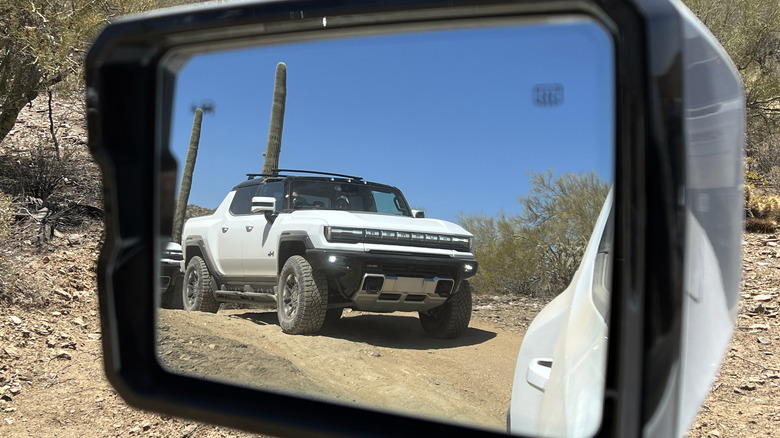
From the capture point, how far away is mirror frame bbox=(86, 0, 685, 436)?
77 cm

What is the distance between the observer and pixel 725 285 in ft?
3.58

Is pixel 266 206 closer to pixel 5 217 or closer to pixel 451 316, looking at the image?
pixel 451 316

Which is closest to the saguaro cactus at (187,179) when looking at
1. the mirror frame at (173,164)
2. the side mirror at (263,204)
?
the mirror frame at (173,164)

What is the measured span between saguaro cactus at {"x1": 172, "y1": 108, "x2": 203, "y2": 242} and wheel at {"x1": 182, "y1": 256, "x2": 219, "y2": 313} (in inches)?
3.0

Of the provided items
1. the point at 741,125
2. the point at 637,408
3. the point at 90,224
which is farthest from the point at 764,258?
the point at 90,224

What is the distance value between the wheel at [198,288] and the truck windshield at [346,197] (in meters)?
0.40

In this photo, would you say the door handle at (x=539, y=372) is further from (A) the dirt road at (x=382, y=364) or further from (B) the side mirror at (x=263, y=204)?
(B) the side mirror at (x=263, y=204)

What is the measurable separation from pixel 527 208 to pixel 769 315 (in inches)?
244

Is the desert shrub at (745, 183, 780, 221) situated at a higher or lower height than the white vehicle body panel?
higher

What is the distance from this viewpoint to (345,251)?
47.0 inches

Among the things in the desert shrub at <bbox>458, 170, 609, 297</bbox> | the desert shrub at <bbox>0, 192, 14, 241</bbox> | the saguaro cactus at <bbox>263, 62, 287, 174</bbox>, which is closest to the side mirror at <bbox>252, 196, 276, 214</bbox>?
the saguaro cactus at <bbox>263, 62, 287, 174</bbox>

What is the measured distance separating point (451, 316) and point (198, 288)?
2.35ft

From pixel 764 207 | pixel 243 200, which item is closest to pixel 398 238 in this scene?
pixel 243 200

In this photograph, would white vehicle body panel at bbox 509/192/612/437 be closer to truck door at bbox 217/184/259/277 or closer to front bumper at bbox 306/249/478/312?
front bumper at bbox 306/249/478/312
